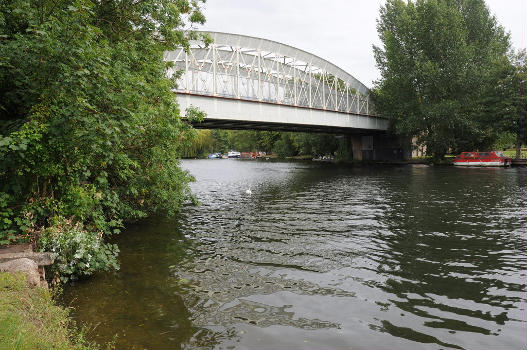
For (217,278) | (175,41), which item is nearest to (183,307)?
(217,278)

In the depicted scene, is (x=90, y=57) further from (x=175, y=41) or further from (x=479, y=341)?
(x=479, y=341)

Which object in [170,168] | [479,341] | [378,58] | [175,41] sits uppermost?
[378,58]

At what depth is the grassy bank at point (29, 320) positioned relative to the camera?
4.09 m

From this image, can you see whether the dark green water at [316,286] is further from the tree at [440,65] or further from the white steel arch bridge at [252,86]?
the tree at [440,65]

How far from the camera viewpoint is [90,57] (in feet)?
24.7

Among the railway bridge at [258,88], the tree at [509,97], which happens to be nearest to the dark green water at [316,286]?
the railway bridge at [258,88]

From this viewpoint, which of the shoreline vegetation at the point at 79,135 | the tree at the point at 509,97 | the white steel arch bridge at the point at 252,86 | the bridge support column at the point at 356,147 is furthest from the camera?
the bridge support column at the point at 356,147

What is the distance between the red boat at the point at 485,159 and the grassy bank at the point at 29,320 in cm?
5502

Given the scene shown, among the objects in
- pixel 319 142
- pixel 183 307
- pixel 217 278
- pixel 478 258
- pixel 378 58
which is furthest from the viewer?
pixel 319 142

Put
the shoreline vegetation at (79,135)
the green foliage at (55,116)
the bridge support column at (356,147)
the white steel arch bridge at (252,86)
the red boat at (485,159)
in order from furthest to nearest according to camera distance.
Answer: the bridge support column at (356,147) → the red boat at (485,159) → the white steel arch bridge at (252,86) → the green foliage at (55,116) → the shoreline vegetation at (79,135)

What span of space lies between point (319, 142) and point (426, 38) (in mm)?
39284

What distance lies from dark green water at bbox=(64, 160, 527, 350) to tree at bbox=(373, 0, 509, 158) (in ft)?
130

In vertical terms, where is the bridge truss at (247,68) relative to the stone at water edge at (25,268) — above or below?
above

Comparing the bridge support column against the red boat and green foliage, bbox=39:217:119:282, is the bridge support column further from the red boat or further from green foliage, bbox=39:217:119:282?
green foliage, bbox=39:217:119:282
